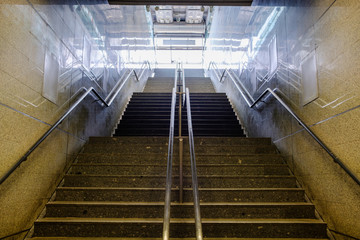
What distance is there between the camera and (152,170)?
3.52m

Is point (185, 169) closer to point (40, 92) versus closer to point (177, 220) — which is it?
point (177, 220)

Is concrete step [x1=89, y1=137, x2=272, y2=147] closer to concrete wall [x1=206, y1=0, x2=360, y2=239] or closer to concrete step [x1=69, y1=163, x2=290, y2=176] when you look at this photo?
concrete wall [x1=206, y1=0, x2=360, y2=239]

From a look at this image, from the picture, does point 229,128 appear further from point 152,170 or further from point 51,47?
point 51,47

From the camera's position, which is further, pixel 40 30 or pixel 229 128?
pixel 229 128

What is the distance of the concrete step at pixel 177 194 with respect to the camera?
9.91 ft

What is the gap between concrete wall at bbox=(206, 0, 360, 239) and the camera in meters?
2.33

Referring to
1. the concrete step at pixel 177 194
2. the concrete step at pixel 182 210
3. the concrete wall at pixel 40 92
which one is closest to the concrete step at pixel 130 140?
the concrete wall at pixel 40 92

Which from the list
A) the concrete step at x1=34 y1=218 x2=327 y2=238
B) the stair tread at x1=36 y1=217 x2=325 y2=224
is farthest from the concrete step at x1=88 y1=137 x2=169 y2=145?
the concrete step at x1=34 y1=218 x2=327 y2=238

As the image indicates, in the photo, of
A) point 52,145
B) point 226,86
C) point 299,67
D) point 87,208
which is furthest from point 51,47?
point 226,86

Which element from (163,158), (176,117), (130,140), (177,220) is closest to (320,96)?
(177,220)

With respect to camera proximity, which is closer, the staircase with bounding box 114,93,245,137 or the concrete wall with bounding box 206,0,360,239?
the concrete wall with bounding box 206,0,360,239

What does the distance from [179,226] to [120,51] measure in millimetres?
5141

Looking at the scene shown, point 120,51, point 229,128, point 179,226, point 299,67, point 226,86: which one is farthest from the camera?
point 226,86

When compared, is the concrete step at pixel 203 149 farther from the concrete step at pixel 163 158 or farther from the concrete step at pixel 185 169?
the concrete step at pixel 185 169
